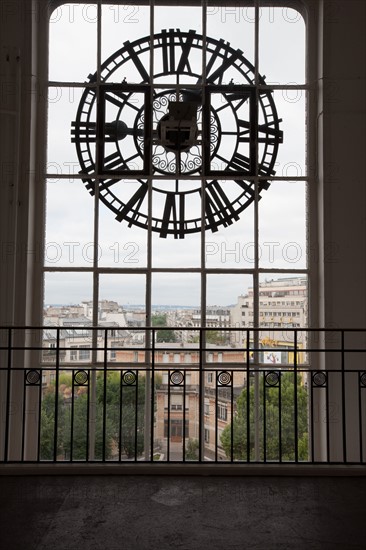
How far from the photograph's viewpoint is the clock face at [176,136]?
4.62 meters

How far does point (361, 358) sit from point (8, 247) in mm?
3422

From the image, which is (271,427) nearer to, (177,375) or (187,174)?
(177,375)

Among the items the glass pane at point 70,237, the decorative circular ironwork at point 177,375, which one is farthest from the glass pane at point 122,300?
the decorative circular ironwork at point 177,375

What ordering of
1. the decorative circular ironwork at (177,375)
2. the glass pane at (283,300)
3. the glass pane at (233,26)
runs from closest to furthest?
1. the decorative circular ironwork at (177,375)
2. the glass pane at (283,300)
3. the glass pane at (233,26)

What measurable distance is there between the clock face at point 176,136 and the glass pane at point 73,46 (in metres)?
0.18

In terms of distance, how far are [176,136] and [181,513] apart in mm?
3335

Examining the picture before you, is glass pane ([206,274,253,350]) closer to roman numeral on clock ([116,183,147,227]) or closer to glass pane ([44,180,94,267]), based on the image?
roman numeral on clock ([116,183,147,227])

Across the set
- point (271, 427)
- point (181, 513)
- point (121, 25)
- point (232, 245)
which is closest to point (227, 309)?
point (232, 245)

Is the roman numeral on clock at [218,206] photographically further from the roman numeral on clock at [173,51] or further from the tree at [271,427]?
the tree at [271,427]

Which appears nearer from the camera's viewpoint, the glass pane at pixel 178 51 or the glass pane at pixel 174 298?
the glass pane at pixel 174 298

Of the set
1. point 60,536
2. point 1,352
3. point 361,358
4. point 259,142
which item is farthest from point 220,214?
point 60,536

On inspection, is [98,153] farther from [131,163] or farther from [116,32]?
[116,32]

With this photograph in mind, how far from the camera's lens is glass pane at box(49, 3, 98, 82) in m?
4.70

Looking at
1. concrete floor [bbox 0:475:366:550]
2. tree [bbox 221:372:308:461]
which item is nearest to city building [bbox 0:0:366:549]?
tree [bbox 221:372:308:461]
